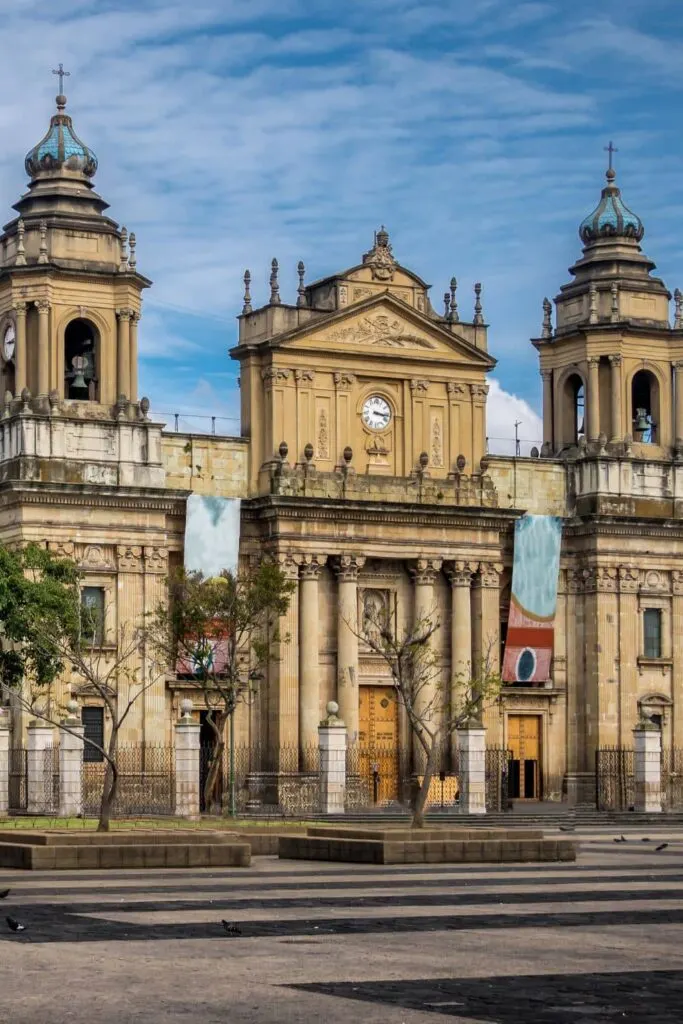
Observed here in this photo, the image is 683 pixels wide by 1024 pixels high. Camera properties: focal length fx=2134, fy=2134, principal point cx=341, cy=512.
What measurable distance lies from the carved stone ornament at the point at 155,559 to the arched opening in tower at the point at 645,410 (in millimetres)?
19187

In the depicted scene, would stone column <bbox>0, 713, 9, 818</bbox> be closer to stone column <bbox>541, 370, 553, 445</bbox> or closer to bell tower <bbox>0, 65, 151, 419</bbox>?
bell tower <bbox>0, 65, 151, 419</bbox>

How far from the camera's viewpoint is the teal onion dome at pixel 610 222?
250 ft

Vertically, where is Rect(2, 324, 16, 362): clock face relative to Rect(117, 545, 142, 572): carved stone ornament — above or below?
above

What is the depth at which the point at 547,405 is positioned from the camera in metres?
76.3

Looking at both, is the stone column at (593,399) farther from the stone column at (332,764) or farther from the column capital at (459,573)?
the stone column at (332,764)

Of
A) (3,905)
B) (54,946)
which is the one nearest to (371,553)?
(3,905)

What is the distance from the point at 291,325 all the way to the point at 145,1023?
51.6 metres

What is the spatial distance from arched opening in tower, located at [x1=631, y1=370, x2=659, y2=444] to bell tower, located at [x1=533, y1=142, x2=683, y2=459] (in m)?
0.04

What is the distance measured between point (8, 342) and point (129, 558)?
7.85 meters

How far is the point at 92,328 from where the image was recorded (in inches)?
2589

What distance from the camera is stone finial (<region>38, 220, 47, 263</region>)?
2539 inches

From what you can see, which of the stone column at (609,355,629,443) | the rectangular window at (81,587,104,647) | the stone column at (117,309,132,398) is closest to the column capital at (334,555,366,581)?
the rectangular window at (81,587,104,647)

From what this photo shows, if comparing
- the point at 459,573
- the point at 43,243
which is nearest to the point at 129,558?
the point at 43,243

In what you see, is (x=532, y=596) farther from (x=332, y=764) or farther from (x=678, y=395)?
(x=332, y=764)
